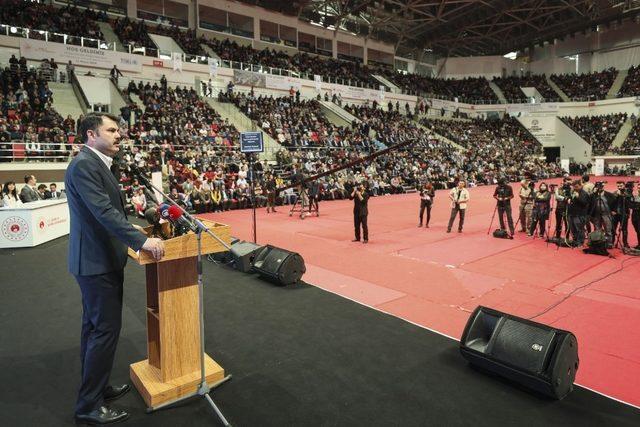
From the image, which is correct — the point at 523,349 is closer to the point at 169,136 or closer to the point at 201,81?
the point at 169,136

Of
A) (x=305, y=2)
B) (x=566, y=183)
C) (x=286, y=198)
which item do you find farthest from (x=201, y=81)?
(x=566, y=183)

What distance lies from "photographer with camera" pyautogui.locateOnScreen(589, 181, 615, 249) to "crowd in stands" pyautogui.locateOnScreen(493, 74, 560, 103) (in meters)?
40.7

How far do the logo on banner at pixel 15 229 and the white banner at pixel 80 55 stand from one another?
15634 millimetres

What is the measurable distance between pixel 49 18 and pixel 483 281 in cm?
2651

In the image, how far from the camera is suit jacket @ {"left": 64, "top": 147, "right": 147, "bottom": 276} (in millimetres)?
2508

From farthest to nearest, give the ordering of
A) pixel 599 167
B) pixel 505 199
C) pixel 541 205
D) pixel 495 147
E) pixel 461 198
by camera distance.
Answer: pixel 495 147
pixel 599 167
pixel 461 198
pixel 505 199
pixel 541 205

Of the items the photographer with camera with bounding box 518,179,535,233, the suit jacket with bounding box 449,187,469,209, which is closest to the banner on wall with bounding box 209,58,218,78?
the suit jacket with bounding box 449,187,469,209

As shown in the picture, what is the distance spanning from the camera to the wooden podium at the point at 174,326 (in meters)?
2.90

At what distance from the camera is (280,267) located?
19.2 ft

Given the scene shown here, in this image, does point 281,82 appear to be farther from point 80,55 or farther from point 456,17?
point 456,17

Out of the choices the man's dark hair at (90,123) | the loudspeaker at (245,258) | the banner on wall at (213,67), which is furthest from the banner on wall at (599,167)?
the man's dark hair at (90,123)

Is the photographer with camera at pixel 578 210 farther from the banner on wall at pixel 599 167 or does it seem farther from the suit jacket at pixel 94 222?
the banner on wall at pixel 599 167

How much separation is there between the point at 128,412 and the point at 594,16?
47.7 metres

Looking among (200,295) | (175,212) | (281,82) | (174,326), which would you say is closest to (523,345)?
(200,295)
